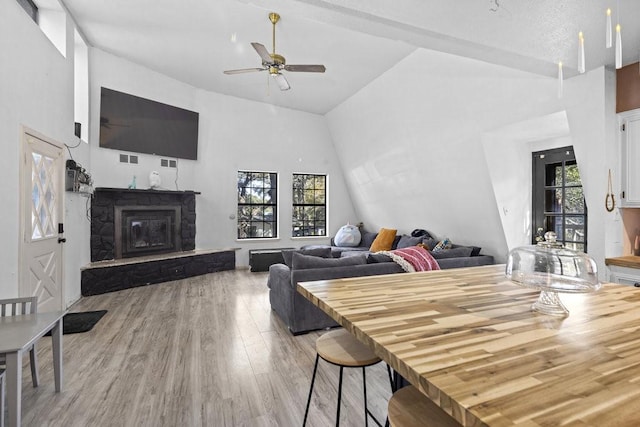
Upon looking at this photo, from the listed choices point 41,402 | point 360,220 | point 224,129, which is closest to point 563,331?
point 41,402

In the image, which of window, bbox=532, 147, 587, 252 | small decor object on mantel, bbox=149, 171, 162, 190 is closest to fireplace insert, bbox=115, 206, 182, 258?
small decor object on mantel, bbox=149, 171, 162, 190

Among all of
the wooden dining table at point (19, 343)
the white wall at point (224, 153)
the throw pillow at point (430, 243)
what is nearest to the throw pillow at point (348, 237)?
the white wall at point (224, 153)

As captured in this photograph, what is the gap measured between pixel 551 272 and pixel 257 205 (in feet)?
20.5

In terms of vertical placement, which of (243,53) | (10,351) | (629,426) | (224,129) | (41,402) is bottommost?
(41,402)

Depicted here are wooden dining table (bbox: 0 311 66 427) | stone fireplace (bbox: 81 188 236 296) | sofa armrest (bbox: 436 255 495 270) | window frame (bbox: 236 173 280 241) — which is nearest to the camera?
wooden dining table (bbox: 0 311 66 427)

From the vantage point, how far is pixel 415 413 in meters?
1.04

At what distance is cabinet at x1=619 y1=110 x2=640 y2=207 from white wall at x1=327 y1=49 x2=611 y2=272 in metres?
0.19

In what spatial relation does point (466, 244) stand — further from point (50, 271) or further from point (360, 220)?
point (50, 271)

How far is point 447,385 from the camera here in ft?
2.43

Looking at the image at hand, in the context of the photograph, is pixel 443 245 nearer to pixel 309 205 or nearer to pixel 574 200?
pixel 574 200

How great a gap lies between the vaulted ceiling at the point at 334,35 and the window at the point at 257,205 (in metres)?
1.64

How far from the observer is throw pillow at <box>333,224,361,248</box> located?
7137 mm

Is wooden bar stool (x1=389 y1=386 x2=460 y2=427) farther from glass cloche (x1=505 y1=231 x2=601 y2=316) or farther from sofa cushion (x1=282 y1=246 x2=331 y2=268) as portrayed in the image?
sofa cushion (x1=282 y1=246 x2=331 y2=268)

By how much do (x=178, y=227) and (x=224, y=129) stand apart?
213 centimetres
